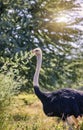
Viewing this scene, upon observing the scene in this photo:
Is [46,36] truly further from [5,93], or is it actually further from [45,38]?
[5,93]

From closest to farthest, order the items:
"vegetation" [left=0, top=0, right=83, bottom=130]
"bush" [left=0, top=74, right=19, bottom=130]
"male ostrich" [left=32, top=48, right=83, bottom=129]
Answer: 1. "bush" [left=0, top=74, right=19, bottom=130]
2. "male ostrich" [left=32, top=48, right=83, bottom=129]
3. "vegetation" [left=0, top=0, right=83, bottom=130]

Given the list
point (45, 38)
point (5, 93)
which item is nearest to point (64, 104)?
point (5, 93)

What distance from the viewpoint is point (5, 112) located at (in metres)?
7.60

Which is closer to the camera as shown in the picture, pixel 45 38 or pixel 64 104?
pixel 64 104

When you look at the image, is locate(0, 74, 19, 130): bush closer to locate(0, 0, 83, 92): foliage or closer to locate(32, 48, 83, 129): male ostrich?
locate(32, 48, 83, 129): male ostrich

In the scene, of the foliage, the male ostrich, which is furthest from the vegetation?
the male ostrich

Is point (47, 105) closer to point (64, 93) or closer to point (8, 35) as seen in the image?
point (64, 93)

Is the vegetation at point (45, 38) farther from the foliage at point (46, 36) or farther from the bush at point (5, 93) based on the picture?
the bush at point (5, 93)

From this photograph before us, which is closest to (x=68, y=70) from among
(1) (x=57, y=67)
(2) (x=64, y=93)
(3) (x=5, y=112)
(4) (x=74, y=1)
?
(1) (x=57, y=67)

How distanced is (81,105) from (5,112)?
1.55 m

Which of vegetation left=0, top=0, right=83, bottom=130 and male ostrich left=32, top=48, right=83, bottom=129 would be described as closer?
male ostrich left=32, top=48, right=83, bottom=129

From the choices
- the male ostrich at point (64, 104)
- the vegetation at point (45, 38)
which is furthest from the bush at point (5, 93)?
the vegetation at point (45, 38)

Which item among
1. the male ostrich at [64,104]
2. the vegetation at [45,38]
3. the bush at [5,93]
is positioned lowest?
the vegetation at [45,38]

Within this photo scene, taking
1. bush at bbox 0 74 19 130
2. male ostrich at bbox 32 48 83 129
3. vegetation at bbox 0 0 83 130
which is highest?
bush at bbox 0 74 19 130
